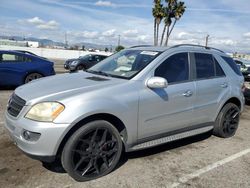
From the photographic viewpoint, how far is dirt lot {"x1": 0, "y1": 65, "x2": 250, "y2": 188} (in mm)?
3811

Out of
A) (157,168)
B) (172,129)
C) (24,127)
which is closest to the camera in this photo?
(24,127)

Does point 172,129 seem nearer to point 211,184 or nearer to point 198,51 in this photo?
point 211,184

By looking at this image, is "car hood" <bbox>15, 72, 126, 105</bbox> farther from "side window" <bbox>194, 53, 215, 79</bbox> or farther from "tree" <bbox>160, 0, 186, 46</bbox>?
"tree" <bbox>160, 0, 186, 46</bbox>

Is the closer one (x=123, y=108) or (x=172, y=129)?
(x=123, y=108)

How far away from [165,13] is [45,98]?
3788cm

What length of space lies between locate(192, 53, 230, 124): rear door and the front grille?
272 cm

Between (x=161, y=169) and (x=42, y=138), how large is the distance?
1.75 meters

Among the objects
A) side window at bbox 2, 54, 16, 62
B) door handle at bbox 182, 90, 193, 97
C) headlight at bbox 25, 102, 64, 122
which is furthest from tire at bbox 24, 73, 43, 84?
headlight at bbox 25, 102, 64, 122

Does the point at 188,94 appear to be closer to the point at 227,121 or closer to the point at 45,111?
the point at 227,121

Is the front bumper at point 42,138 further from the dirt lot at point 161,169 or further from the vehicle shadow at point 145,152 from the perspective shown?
the vehicle shadow at point 145,152

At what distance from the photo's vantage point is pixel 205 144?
556 centimetres

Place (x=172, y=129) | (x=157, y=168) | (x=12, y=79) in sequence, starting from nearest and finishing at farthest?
(x=157, y=168)
(x=172, y=129)
(x=12, y=79)

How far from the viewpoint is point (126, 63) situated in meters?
4.87

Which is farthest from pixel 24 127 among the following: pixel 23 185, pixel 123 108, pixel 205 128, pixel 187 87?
pixel 205 128
